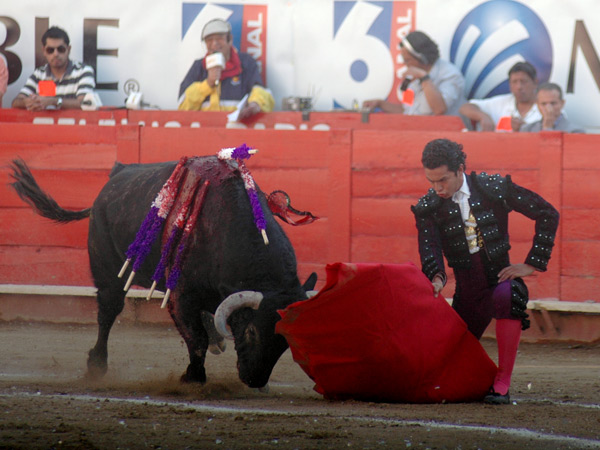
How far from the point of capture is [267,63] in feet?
25.0

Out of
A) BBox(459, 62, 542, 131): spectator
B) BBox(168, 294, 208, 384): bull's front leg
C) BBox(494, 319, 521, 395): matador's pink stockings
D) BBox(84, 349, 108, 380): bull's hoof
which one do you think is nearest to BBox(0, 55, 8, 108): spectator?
BBox(84, 349, 108, 380): bull's hoof

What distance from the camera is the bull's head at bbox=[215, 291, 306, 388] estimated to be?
399 cm

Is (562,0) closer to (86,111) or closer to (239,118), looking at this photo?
(239,118)

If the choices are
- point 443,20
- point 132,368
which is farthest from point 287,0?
point 132,368

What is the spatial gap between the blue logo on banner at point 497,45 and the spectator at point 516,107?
0.52m

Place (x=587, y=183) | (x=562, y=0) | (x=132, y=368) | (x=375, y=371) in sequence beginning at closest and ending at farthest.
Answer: (x=375, y=371) < (x=132, y=368) < (x=587, y=183) < (x=562, y=0)

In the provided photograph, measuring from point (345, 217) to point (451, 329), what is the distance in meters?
2.60

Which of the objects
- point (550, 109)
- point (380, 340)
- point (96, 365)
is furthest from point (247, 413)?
point (550, 109)

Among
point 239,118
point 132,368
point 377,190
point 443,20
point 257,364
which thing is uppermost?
point 443,20

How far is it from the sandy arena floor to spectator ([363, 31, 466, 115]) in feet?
7.32

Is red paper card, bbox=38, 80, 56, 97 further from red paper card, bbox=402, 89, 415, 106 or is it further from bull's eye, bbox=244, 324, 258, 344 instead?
bull's eye, bbox=244, 324, 258, 344

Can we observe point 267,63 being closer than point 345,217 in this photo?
No

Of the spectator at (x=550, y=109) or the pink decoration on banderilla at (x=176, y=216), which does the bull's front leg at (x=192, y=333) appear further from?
the spectator at (x=550, y=109)

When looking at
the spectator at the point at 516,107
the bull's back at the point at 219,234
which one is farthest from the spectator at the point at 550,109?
the bull's back at the point at 219,234
